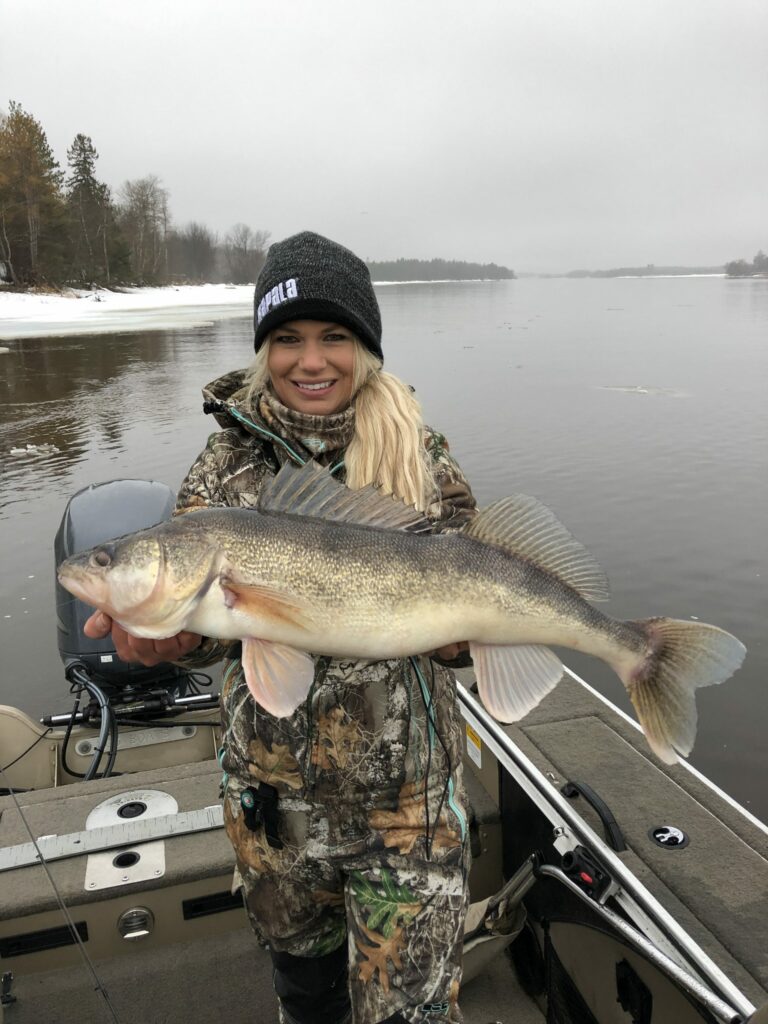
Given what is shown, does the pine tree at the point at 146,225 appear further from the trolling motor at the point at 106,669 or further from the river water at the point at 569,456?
the trolling motor at the point at 106,669

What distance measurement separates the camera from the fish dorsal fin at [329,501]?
2.45 meters

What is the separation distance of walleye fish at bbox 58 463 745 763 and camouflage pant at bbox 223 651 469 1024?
291mm

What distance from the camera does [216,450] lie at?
2.70 meters

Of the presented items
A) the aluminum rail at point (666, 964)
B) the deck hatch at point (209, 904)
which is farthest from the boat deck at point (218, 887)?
the aluminum rail at point (666, 964)

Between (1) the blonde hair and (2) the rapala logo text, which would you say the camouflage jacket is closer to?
(1) the blonde hair

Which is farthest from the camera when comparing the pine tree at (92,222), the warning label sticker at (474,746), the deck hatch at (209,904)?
the pine tree at (92,222)

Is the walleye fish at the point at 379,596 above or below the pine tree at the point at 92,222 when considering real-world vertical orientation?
below

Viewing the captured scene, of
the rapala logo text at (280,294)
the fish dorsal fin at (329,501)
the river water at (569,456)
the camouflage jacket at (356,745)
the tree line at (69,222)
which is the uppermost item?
the tree line at (69,222)

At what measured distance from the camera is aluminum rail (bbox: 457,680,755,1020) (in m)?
2.32

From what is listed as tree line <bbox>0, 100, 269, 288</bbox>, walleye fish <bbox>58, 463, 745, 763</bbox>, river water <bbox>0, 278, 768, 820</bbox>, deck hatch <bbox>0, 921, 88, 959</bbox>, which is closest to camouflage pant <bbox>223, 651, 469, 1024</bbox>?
walleye fish <bbox>58, 463, 745, 763</bbox>

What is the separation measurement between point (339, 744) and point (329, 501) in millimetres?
813

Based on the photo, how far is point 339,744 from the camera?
2396 mm

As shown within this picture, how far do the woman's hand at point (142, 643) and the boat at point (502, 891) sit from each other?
52.7 inches

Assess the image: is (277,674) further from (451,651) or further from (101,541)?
(101,541)
